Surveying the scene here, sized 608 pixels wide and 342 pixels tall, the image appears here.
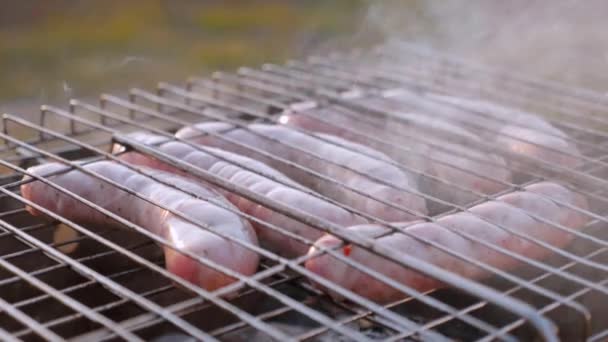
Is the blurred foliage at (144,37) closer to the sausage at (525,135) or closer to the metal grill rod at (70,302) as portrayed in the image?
the sausage at (525,135)

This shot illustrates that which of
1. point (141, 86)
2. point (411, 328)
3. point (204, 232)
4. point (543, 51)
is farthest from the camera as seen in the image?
point (141, 86)

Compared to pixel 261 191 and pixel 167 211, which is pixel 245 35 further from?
pixel 167 211

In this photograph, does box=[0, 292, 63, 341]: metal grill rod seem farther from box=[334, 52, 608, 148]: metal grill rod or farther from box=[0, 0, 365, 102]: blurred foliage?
box=[0, 0, 365, 102]: blurred foliage

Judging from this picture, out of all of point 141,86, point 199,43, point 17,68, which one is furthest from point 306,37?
point 17,68

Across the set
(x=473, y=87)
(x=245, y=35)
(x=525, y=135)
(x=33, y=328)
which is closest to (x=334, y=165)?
(x=525, y=135)

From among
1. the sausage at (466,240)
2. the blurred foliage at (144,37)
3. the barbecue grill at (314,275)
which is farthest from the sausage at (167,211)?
the blurred foliage at (144,37)

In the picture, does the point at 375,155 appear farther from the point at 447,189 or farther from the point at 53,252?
the point at 53,252
